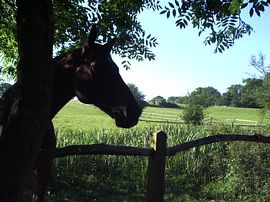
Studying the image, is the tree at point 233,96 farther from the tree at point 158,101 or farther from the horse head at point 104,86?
the horse head at point 104,86

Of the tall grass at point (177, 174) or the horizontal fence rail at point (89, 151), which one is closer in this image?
the horizontal fence rail at point (89, 151)

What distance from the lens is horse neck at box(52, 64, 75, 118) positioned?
3893 mm

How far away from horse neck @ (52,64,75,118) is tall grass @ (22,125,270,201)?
13.3 ft

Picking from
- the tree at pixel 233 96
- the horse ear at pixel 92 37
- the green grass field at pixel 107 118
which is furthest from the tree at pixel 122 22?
the tree at pixel 233 96

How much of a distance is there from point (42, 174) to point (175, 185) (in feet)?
17.9

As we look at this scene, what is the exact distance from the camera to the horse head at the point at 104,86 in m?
3.72

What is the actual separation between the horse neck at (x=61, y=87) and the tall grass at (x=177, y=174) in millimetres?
4054

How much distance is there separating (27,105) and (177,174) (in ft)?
26.0

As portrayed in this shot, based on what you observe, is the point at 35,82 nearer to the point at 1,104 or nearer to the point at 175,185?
the point at 1,104

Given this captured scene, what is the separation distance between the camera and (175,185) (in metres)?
9.02

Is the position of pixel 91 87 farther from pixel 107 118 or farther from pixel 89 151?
pixel 107 118

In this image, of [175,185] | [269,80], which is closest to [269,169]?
[175,185]

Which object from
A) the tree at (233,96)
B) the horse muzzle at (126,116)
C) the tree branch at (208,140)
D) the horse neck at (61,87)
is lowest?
the tree branch at (208,140)

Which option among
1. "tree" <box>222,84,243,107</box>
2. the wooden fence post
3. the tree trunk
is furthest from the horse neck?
"tree" <box>222,84,243,107</box>
